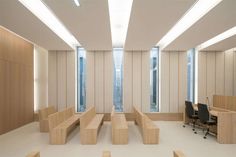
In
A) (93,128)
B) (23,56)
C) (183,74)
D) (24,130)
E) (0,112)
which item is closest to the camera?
(93,128)

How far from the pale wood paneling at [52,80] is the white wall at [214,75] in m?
6.42

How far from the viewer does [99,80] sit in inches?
378

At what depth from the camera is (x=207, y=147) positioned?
17.6 ft

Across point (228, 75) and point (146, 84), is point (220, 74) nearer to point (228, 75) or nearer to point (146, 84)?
point (228, 75)

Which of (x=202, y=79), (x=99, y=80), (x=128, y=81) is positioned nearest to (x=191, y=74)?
(x=202, y=79)

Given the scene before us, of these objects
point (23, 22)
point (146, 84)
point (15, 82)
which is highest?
point (23, 22)

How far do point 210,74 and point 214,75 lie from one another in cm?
19

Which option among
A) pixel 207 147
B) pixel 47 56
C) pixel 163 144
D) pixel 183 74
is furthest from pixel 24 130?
pixel 183 74

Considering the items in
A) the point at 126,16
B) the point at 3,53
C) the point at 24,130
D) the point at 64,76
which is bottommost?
the point at 24,130

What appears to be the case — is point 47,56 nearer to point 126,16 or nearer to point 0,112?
point 0,112

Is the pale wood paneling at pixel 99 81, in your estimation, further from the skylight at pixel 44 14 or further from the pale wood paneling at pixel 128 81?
the skylight at pixel 44 14

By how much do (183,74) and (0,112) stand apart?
7.23 metres

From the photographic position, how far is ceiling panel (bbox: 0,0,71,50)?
4.16 metres

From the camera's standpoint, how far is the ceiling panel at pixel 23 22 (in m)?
4.16
